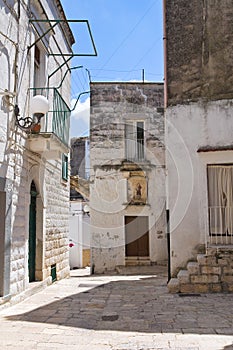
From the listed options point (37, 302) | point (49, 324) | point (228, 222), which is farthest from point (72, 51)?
point (49, 324)

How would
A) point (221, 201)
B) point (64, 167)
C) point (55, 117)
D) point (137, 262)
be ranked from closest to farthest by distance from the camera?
point (221, 201), point (55, 117), point (64, 167), point (137, 262)

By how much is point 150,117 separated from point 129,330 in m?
12.6

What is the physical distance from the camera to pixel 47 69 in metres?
9.21

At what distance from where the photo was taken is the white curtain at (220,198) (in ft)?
26.5

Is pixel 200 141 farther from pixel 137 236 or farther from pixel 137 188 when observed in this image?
pixel 137 236

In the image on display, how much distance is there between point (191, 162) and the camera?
27.8ft

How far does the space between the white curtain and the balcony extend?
11.4 ft

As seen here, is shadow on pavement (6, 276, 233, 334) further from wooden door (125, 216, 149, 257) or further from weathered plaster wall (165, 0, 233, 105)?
wooden door (125, 216, 149, 257)

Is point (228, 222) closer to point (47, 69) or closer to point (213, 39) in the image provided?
point (213, 39)

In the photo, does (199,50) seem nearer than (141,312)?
No

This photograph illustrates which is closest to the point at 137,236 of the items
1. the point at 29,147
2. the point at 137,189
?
the point at 137,189

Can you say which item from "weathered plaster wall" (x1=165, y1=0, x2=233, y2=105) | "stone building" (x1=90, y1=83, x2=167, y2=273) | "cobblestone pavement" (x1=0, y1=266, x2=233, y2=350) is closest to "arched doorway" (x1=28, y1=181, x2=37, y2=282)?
"cobblestone pavement" (x1=0, y1=266, x2=233, y2=350)

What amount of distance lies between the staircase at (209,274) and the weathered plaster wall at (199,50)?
359 cm

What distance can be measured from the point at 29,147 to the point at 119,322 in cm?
412
